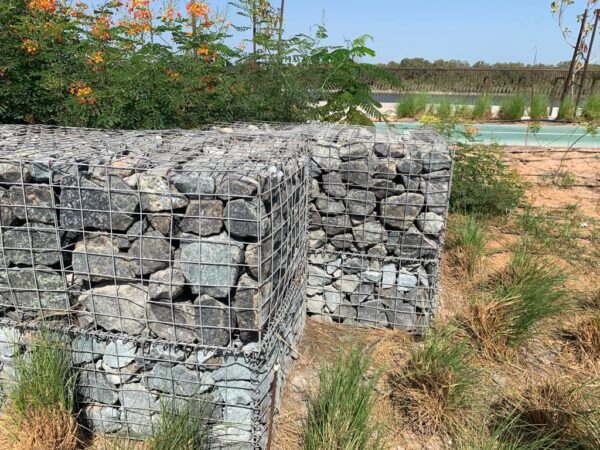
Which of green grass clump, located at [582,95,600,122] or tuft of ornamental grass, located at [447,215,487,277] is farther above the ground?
green grass clump, located at [582,95,600,122]

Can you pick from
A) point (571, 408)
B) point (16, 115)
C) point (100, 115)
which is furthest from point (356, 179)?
point (16, 115)

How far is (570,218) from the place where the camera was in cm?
574

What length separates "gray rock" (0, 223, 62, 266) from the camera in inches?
87.7

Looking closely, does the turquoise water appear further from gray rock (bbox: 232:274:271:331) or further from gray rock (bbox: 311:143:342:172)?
gray rock (bbox: 232:274:271:331)

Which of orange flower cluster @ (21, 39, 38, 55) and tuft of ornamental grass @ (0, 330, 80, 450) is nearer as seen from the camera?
tuft of ornamental grass @ (0, 330, 80, 450)

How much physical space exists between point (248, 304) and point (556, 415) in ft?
5.58

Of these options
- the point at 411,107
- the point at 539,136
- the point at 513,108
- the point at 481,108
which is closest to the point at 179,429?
the point at 539,136

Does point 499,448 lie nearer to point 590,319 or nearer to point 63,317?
point 590,319

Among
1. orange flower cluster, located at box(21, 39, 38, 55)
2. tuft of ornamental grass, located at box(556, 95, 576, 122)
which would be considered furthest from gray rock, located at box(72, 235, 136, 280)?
tuft of ornamental grass, located at box(556, 95, 576, 122)

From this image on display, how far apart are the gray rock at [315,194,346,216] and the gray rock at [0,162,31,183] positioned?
1870 millimetres

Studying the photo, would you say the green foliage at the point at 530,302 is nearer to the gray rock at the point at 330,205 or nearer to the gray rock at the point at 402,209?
the gray rock at the point at 402,209

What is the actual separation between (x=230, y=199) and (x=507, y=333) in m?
2.27

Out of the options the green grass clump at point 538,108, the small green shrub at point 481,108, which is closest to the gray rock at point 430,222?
the small green shrub at point 481,108

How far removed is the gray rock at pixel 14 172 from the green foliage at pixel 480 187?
14.4 ft
